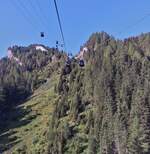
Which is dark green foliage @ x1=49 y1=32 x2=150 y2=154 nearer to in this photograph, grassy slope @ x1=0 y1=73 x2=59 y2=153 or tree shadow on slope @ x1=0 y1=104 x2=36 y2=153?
grassy slope @ x1=0 y1=73 x2=59 y2=153

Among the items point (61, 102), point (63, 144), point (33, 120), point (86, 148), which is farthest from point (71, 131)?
point (33, 120)

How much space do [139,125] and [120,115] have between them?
13.8 metres

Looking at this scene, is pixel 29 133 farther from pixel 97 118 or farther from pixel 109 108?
pixel 109 108

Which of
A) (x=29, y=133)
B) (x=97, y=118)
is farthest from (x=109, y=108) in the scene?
(x=29, y=133)

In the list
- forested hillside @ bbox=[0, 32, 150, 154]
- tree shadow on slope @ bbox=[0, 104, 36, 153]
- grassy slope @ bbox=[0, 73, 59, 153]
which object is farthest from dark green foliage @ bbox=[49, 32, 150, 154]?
tree shadow on slope @ bbox=[0, 104, 36, 153]

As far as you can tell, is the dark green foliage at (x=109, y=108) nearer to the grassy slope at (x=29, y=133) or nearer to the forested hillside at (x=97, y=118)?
the forested hillside at (x=97, y=118)

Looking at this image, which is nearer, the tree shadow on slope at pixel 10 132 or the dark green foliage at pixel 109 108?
the dark green foliage at pixel 109 108

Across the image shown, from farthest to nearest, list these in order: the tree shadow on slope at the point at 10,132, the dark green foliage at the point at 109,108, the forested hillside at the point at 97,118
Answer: the tree shadow on slope at the point at 10,132 → the forested hillside at the point at 97,118 → the dark green foliage at the point at 109,108

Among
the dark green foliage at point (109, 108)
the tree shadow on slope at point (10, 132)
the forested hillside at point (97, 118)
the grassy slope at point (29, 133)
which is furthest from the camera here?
the tree shadow on slope at point (10, 132)

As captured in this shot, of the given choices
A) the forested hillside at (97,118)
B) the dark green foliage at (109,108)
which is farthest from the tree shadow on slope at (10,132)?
the dark green foliage at (109,108)

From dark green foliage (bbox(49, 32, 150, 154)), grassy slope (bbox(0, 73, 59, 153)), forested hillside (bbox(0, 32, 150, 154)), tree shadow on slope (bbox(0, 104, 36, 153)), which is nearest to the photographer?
dark green foliage (bbox(49, 32, 150, 154))

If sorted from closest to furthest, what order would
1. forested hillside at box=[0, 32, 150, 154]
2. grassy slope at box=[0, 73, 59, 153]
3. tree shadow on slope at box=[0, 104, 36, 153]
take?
forested hillside at box=[0, 32, 150, 154], grassy slope at box=[0, 73, 59, 153], tree shadow on slope at box=[0, 104, 36, 153]

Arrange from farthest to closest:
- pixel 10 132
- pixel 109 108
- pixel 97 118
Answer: pixel 10 132, pixel 109 108, pixel 97 118

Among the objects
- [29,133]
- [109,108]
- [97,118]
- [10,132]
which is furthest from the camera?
[10,132]
